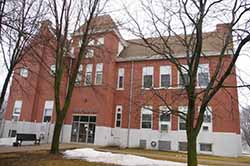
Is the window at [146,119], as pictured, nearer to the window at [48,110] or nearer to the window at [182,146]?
the window at [182,146]

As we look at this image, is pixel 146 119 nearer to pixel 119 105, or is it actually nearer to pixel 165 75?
pixel 119 105

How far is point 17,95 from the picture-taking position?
92.4 ft

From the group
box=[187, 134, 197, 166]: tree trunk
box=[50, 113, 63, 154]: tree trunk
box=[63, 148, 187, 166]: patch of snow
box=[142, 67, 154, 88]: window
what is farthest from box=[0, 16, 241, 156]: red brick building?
box=[187, 134, 197, 166]: tree trunk

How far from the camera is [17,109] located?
2748cm

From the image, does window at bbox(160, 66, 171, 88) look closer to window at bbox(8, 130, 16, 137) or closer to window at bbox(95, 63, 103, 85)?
window at bbox(95, 63, 103, 85)

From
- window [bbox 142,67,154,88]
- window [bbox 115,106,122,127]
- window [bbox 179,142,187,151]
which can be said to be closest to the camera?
window [bbox 179,142,187,151]

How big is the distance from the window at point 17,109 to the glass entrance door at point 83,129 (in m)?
6.93

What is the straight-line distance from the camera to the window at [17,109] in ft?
89.2

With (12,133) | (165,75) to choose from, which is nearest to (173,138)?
(165,75)

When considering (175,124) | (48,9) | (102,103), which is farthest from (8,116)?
(175,124)

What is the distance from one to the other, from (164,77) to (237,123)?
7845mm

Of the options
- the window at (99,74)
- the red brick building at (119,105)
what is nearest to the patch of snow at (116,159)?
the red brick building at (119,105)

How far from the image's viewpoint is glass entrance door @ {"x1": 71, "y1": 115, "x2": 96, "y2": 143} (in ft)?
79.0

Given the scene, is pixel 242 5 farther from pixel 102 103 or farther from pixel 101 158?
pixel 102 103
